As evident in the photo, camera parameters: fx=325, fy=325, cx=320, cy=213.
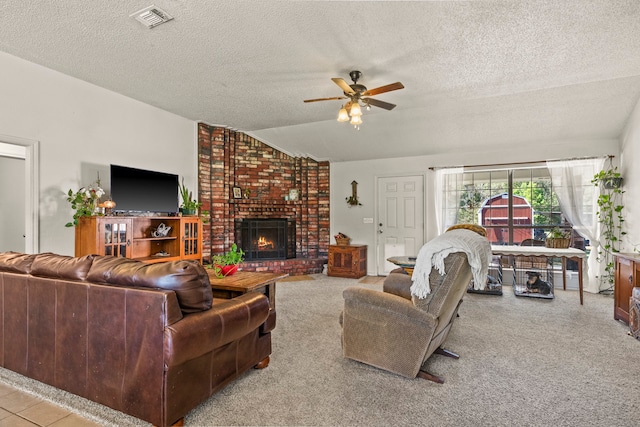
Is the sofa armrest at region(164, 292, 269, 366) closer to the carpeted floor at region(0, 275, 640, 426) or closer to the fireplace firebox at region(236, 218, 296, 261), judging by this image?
the carpeted floor at region(0, 275, 640, 426)

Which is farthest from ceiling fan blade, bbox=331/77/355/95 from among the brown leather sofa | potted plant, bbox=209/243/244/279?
the brown leather sofa

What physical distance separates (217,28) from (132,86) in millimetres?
1874

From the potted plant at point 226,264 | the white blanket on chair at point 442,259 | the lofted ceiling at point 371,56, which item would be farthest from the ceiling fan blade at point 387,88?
the potted plant at point 226,264

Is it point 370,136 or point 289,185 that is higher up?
point 370,136

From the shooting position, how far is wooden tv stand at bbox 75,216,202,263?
3.54 meters

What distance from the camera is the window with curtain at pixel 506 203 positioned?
5.30 metres

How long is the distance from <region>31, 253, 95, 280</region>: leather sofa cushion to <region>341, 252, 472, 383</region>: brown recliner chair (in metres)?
1.71

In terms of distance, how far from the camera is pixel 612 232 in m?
4.77

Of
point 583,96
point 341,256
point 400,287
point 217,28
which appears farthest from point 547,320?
point 217,28

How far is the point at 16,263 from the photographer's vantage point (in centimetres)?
215

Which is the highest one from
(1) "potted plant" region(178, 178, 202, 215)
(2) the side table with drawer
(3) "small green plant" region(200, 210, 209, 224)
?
(1) "potted plant" region(178, 178, 202, 215)

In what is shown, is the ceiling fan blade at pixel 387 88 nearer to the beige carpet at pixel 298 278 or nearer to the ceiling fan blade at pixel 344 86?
the ceiling fan blade at pixel 344 86

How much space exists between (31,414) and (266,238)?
177 inches

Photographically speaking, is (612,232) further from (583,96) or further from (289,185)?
(289,185)
